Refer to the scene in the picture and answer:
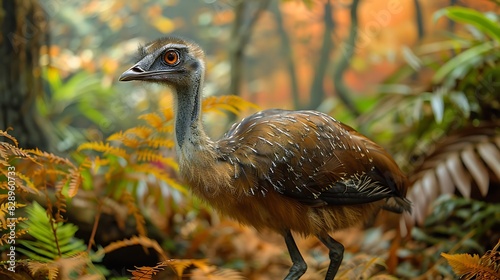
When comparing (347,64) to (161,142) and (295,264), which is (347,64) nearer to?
(161,142)

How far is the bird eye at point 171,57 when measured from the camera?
7.10 feet

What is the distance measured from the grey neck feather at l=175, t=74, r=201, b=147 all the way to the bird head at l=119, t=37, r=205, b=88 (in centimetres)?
3

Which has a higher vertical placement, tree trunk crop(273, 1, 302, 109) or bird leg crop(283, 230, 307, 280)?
tree trunk crop(273, 1, 302, 109)

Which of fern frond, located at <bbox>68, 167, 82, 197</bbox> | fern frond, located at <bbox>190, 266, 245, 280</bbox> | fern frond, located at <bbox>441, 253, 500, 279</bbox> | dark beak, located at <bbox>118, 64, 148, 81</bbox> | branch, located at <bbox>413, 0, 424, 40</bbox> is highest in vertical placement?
branch, located at <bbox>413, 0, 424, 40</bbox>

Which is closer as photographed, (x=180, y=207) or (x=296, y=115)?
(x=296, y=115)

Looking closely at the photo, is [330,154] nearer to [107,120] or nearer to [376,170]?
[376,170]

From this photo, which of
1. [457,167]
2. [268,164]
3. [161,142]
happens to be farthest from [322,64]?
[268,164]

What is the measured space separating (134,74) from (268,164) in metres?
0.67

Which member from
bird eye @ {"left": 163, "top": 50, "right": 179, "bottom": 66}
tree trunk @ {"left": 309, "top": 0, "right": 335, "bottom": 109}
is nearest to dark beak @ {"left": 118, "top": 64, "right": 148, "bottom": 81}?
bird eye @ {"left": 163, "top": 50, "right": 179, "bottom": 66}

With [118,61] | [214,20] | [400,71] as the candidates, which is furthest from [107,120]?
[400,71]

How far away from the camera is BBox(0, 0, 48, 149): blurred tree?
337cm

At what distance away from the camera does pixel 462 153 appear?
3.66 metres

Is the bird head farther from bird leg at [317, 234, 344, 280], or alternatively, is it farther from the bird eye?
bird leg at [317, 234, 344, 280]

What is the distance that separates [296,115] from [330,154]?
0.24m
